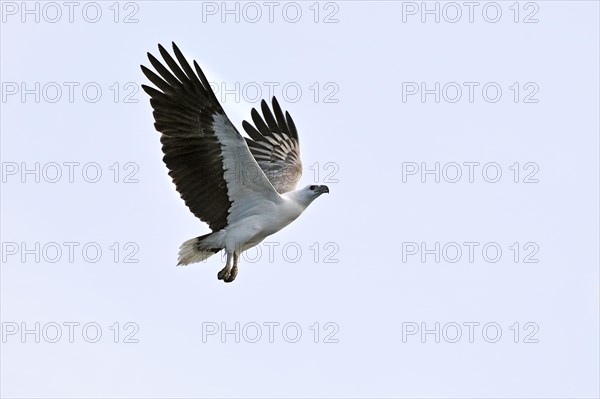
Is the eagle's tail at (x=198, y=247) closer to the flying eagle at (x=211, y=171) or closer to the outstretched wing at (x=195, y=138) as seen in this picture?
the flying eagle at (x=211, y=171)

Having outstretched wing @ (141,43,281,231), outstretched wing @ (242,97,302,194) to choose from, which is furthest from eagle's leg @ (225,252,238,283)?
outstretched wing @ (242,97,302,194)

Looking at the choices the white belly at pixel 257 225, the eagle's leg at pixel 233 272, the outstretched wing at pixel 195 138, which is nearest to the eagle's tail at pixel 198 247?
the white belly at pixel 257 225

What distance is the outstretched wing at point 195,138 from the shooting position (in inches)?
752

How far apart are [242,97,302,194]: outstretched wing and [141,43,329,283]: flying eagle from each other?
8.92 feet

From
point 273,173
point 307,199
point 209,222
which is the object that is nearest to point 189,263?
point 209,222

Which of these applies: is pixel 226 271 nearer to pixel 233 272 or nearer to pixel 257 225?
pixel 233 272

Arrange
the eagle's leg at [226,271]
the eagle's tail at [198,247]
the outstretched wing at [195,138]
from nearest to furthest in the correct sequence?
the outstretched wing at [195,138], the eagle's leg at [226,271], the eagle's tail at [198,247]

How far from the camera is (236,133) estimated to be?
744 inches

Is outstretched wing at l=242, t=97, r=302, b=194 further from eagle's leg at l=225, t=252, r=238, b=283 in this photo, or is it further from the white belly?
eagle's leg at l=225, t=252, r=238, b=283

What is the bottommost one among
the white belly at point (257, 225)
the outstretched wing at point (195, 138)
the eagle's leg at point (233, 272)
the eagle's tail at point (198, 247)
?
the eagle's leg at point (233, 272)

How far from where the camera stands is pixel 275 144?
23.0 meters

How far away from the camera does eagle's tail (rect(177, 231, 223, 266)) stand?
1962 cm

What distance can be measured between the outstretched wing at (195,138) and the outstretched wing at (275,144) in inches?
126

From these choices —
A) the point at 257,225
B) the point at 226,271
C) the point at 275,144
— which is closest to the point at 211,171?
the point at 257,225
